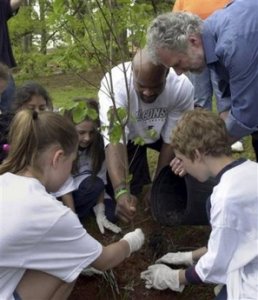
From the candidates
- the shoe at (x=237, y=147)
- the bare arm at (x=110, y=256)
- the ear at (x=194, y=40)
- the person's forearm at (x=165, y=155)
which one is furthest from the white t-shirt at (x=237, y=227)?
the shoe at (x=237, y=147)

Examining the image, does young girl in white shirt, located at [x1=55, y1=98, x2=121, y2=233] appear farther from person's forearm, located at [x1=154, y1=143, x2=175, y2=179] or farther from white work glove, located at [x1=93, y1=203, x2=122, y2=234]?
person's forearm, located at [x1=154, y1=143, x2=175, y2=179]

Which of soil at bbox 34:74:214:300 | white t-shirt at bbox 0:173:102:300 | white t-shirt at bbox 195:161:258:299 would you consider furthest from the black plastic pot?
white t-shirt at bbox 0:173:102:300

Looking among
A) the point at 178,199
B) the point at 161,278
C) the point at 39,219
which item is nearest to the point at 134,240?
the point at 161,278

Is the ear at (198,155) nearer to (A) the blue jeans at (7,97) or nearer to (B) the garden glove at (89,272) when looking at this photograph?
(B) the garden glove at (89,272)

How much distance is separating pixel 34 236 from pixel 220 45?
120cm

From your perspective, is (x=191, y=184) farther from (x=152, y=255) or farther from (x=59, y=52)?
(x=59, y=52)

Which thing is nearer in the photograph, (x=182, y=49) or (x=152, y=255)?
(x=182, y=49)

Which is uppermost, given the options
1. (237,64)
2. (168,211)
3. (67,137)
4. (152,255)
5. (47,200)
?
(237,64)

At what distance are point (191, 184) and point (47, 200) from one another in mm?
945

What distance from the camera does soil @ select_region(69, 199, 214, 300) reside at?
230 cm

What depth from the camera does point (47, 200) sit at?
166 cm

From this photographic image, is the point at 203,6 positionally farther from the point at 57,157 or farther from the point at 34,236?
the point at 34,236

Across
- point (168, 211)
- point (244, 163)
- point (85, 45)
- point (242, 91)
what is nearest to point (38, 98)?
point (85, 45)

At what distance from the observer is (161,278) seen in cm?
221
